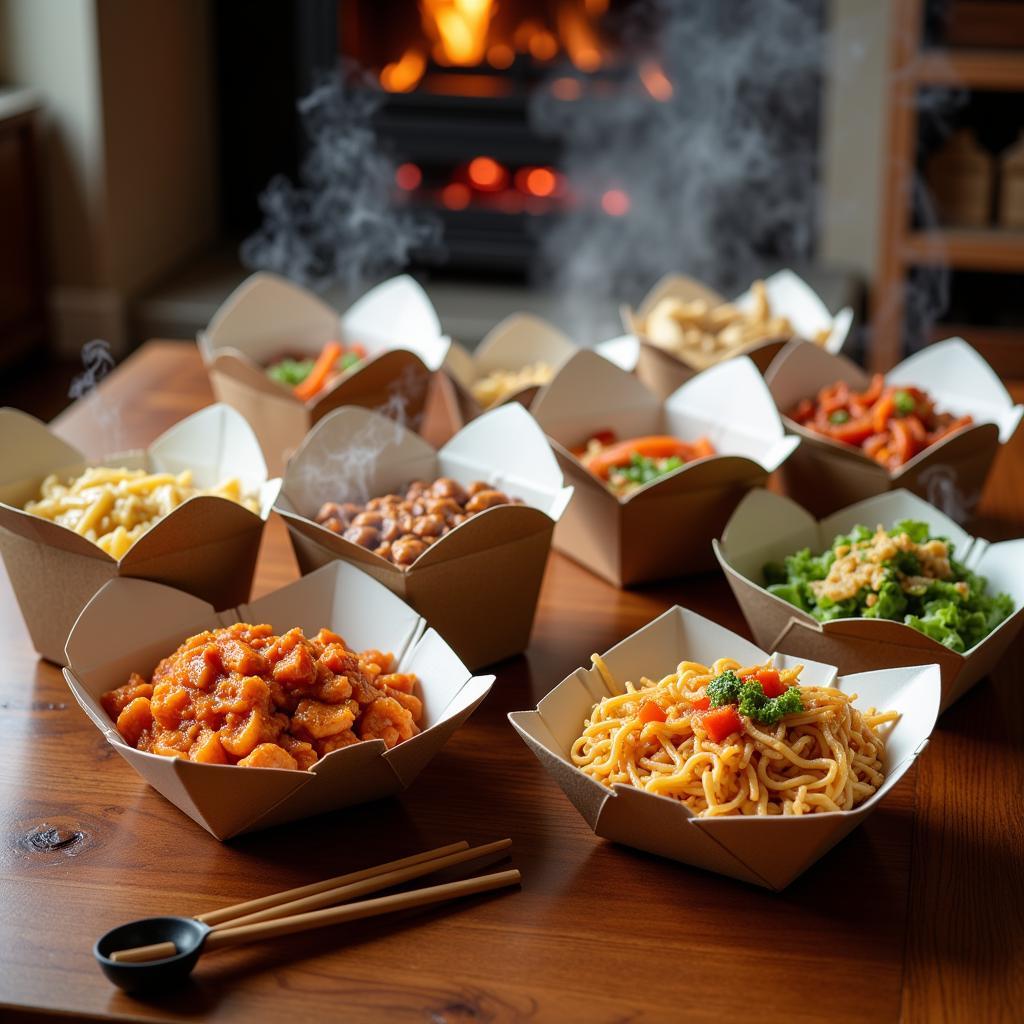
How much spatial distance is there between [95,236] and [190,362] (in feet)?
6.83

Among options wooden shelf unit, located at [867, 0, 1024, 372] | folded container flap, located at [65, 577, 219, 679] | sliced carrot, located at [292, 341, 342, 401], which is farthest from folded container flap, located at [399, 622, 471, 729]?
wooden shelf unit, located at [867, 0, 1024, 372]

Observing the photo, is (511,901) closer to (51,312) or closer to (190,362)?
(190,362)

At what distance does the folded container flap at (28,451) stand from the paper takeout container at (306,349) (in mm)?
373

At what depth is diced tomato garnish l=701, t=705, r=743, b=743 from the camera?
1.21 meters

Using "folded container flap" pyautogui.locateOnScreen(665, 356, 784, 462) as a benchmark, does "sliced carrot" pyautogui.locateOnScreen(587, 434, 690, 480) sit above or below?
below

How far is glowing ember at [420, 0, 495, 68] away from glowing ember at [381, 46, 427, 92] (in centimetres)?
9

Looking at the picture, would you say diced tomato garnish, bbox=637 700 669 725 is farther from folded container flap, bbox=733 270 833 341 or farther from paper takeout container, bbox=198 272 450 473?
folded container flap, bbox=733 270 833 341

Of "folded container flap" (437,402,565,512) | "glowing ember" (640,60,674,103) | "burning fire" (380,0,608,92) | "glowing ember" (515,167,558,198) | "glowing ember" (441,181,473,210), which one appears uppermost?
"burning fire" (380,0,608,92)

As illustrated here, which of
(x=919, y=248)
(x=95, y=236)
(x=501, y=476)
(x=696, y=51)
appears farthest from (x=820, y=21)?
(x=501, y=476)

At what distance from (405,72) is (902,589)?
11.7 ft

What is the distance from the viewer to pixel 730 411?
6.49ft

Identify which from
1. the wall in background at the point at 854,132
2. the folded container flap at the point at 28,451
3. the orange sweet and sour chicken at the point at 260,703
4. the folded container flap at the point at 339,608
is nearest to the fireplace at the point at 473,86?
the wall in background at the point at 854,132

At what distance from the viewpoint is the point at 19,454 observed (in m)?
1.70

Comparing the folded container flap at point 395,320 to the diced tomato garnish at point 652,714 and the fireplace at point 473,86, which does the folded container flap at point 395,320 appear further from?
the fireplace at point 473,86
